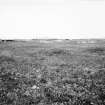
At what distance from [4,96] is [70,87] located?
462cm

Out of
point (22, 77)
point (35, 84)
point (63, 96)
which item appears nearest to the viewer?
point (63, 96)

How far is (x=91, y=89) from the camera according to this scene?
322 inches

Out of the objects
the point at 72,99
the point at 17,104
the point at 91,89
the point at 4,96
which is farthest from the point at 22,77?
the point at 91,89

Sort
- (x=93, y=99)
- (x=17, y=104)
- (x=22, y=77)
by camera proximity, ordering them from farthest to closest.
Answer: (x=22, y=77)
(x=93, y=99)
(x=17, y=104)

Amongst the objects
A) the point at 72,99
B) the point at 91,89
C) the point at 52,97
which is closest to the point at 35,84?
the point at 52,97

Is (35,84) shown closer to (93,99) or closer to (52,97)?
(52,97)

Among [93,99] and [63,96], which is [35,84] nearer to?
[63,96]

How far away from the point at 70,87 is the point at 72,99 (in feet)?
5.48

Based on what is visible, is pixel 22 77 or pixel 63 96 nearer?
pixel 63 96

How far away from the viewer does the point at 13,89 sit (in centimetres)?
819

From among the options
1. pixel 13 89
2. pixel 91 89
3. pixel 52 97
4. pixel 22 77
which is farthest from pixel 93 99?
pixel 22 77

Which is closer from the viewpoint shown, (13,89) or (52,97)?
(52,97)

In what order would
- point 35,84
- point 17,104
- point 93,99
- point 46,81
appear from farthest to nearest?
point 46,81 → point 35,84 → point 93,99 → point 17,104

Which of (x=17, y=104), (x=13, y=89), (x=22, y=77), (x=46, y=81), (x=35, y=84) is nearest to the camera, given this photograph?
(x=17, y=104)
